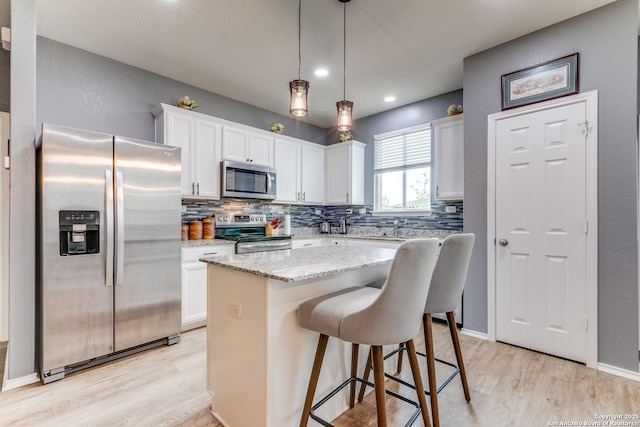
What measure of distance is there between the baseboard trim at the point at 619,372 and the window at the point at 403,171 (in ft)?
7.45

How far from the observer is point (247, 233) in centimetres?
425

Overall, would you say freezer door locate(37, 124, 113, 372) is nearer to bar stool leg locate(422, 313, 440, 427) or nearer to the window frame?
bar stool leg locate(422, 313, 440, 427)

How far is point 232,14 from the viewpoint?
2.44 metres

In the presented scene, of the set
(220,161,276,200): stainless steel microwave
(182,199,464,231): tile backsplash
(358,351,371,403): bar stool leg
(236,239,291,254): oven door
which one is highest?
(220,161,276,200): stainless steel microwave

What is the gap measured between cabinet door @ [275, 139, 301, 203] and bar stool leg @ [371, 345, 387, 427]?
10.7 ft

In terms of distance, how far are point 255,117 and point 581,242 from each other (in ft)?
12.9

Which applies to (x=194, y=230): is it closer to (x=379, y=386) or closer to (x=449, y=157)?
(x=379, y=386)

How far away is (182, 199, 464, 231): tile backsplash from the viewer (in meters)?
3.86

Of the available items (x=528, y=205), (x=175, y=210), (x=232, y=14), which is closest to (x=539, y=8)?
(x=528, y=205)

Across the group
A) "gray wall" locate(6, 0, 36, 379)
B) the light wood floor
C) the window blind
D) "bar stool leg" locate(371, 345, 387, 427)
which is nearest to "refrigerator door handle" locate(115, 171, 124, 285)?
"gray wall" locate(6, 0, 36, 379)

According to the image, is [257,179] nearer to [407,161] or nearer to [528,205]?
[407,161]

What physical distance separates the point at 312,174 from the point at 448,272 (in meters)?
3.35

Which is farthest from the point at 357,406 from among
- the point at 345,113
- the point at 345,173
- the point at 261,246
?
the point at 345,173

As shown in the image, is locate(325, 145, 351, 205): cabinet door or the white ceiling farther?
locate(325, 145, 351, 205): cabinet door
